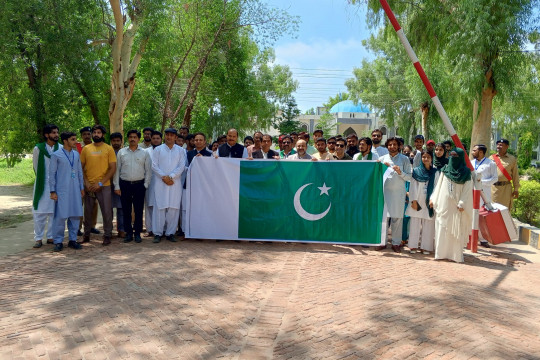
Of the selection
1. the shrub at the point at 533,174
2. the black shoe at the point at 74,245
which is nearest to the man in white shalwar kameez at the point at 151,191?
the black shoe at the point at 74,245

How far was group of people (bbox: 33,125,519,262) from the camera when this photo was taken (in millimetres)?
6512

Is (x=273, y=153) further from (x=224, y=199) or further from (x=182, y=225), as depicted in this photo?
(x=182, y=225)

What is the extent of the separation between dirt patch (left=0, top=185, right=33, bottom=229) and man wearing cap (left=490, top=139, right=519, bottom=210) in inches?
395

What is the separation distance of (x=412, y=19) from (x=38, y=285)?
1198 cm

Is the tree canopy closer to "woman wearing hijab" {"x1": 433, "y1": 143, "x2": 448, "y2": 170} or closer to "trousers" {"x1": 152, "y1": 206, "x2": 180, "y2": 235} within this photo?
"trousers" {"x1": 152, "y1": 206, "x2": 180, "y2": 235}

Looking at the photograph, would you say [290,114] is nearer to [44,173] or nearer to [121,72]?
[121,72]

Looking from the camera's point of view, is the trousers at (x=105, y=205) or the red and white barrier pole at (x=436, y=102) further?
the trousers at (x=105, y=205)

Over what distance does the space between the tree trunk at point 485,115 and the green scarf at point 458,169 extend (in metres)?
5.49

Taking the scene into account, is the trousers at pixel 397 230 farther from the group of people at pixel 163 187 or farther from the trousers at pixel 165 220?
the trousers at pixel 165 220

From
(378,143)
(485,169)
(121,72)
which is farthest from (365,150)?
(121,72)

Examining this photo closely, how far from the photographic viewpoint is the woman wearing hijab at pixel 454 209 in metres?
6.40

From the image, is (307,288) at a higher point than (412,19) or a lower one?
lower

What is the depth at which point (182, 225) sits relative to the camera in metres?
7.68

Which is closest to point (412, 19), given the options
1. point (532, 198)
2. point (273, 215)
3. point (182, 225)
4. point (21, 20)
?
point (532, 198)
